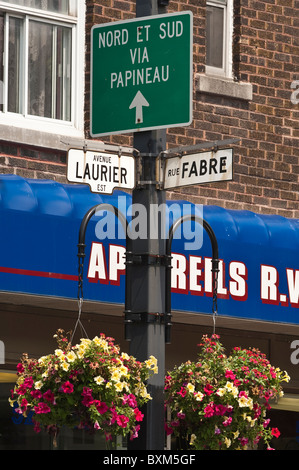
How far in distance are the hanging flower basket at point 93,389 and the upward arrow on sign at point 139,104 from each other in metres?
1.51

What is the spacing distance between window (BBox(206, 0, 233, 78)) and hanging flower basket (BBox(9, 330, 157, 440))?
6344mm

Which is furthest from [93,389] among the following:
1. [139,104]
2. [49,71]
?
[49,71]

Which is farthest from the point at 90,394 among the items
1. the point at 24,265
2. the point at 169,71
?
the point at 24,265

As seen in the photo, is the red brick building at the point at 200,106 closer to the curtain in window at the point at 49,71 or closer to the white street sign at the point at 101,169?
the curtain in window at the point at 49,71

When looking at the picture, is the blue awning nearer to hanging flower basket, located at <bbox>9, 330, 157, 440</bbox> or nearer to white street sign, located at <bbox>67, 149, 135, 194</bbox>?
white street sign, located at <bbox>67, 149, 135, 194</bbox>

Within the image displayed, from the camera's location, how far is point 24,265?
9.65m

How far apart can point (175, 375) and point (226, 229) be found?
3.54 meters

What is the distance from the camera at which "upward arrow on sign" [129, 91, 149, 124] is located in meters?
7.42

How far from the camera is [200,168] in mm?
7449

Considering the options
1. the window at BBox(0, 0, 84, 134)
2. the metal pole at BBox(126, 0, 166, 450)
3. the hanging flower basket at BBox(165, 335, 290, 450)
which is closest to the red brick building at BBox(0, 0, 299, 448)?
the window at BBox(0, 0, 84, 134)

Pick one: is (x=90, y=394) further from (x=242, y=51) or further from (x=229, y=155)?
(x=242, y=51)

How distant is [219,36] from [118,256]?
3.73m

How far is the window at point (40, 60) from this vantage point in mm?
10977

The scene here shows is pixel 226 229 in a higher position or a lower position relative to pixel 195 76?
lower
